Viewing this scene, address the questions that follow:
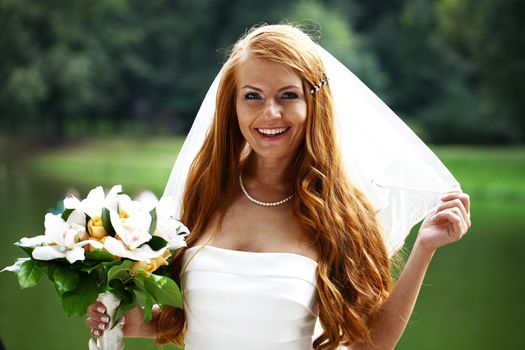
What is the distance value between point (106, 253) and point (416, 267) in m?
0.85

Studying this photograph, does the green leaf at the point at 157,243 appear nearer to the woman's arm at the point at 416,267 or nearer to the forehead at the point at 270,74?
the forehead at the point at 270,74

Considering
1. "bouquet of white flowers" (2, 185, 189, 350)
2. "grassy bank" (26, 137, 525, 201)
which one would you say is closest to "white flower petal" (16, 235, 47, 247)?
"bouquet of white flowers" (2, 185, 189, 350)

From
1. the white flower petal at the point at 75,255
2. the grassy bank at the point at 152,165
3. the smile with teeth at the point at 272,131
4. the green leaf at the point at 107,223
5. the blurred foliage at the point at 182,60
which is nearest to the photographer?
the white flower petal at the point at 75,255

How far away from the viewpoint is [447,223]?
2.19 metres

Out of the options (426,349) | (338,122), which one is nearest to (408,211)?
(338,122)

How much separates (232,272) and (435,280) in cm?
1059

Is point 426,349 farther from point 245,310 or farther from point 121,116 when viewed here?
point 121,116

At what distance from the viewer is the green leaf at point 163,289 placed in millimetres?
2152

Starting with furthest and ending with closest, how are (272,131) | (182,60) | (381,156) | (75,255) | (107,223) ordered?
(182,60) → (381,156) → (272,131) → (107,223) → (75,255)

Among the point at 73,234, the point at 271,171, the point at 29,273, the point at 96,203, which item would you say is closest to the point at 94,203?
the point at 96,203

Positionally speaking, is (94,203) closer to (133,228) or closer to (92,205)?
(92,205)

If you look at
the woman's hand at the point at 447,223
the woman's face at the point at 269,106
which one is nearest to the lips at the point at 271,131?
the woman's face at the point at 269,106

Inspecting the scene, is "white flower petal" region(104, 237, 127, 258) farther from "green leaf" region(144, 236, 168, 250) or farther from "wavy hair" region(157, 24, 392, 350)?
"wavy hair" region(157, 24, 392, 350)

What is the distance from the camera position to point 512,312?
1072 centimetres
